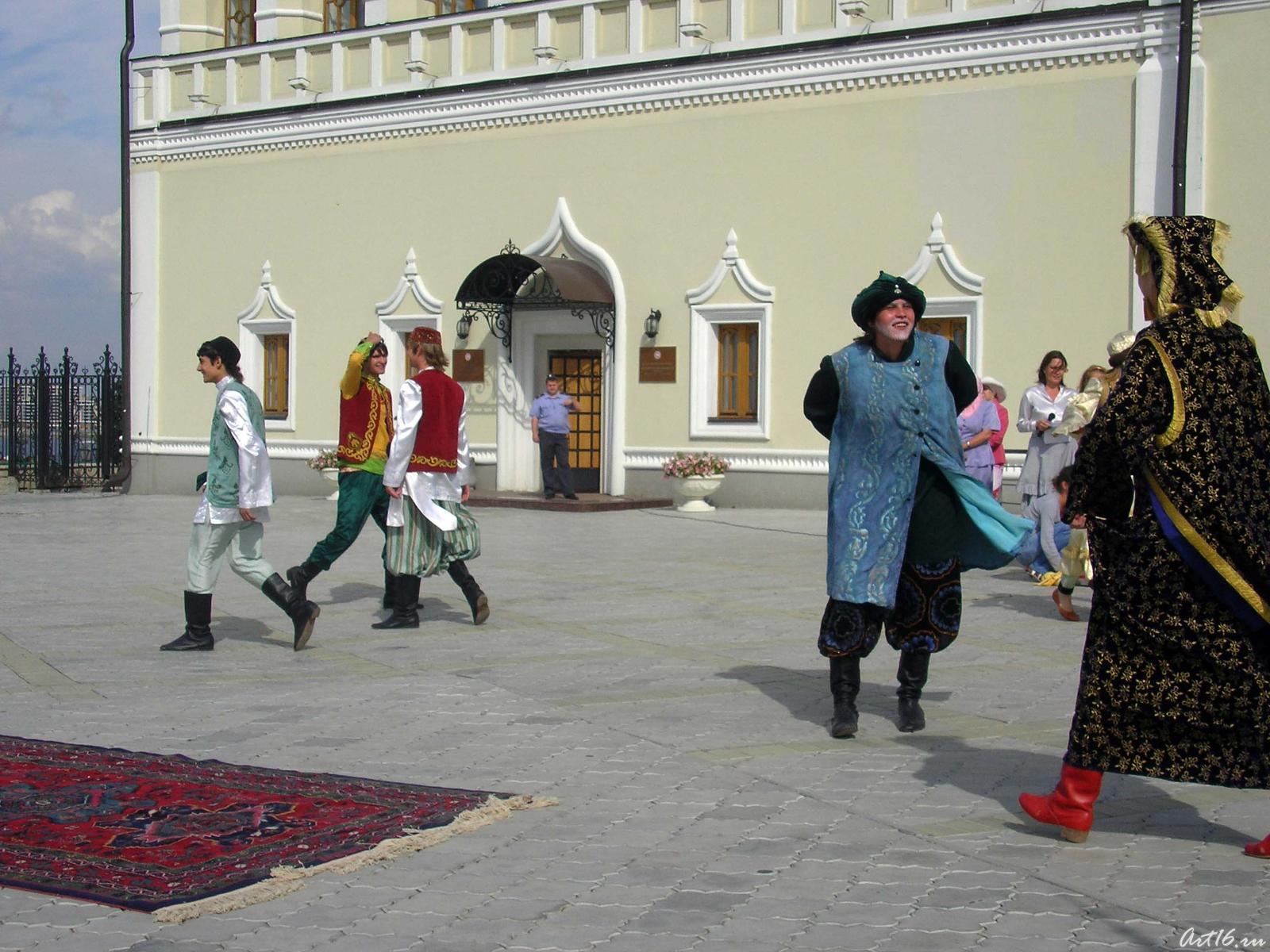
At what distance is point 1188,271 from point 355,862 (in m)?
3.08

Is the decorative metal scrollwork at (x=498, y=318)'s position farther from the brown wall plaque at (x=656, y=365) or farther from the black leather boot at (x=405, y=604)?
the black leather boot at (x=405, y=604)

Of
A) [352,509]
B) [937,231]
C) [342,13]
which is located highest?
[342,13]

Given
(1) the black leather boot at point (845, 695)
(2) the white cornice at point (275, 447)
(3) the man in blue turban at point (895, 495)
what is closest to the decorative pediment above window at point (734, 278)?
(2) the white cornice at point (275, 447)

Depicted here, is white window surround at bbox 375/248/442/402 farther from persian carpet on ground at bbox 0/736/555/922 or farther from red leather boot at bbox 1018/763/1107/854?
red leather boot at bbox 1018/763/1107/854

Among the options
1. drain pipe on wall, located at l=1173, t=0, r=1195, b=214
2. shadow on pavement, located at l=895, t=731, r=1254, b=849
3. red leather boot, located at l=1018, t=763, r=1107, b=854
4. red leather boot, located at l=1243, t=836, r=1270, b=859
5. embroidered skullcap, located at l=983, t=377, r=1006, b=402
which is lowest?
shadow on pavement, located at l=895, t=731, r=1254, b=849

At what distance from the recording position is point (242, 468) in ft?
30.4

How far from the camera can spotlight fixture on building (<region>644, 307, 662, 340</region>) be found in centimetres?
2130

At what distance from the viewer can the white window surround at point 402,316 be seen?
23188mm

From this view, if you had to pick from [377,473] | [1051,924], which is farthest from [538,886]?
[377,473]

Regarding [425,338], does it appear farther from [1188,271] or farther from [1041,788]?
[1188,271]

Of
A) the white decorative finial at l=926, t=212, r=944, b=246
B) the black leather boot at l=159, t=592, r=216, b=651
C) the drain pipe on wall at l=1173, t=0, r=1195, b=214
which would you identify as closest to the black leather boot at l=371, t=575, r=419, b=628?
the black leather boot at l=159, t=592, r=216, b=651

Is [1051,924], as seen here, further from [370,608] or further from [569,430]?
[569,430]

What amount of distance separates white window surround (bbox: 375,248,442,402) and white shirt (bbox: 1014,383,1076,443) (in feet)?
38.1

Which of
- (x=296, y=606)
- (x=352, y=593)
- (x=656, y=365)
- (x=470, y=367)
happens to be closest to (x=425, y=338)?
(x=296, y=606)
